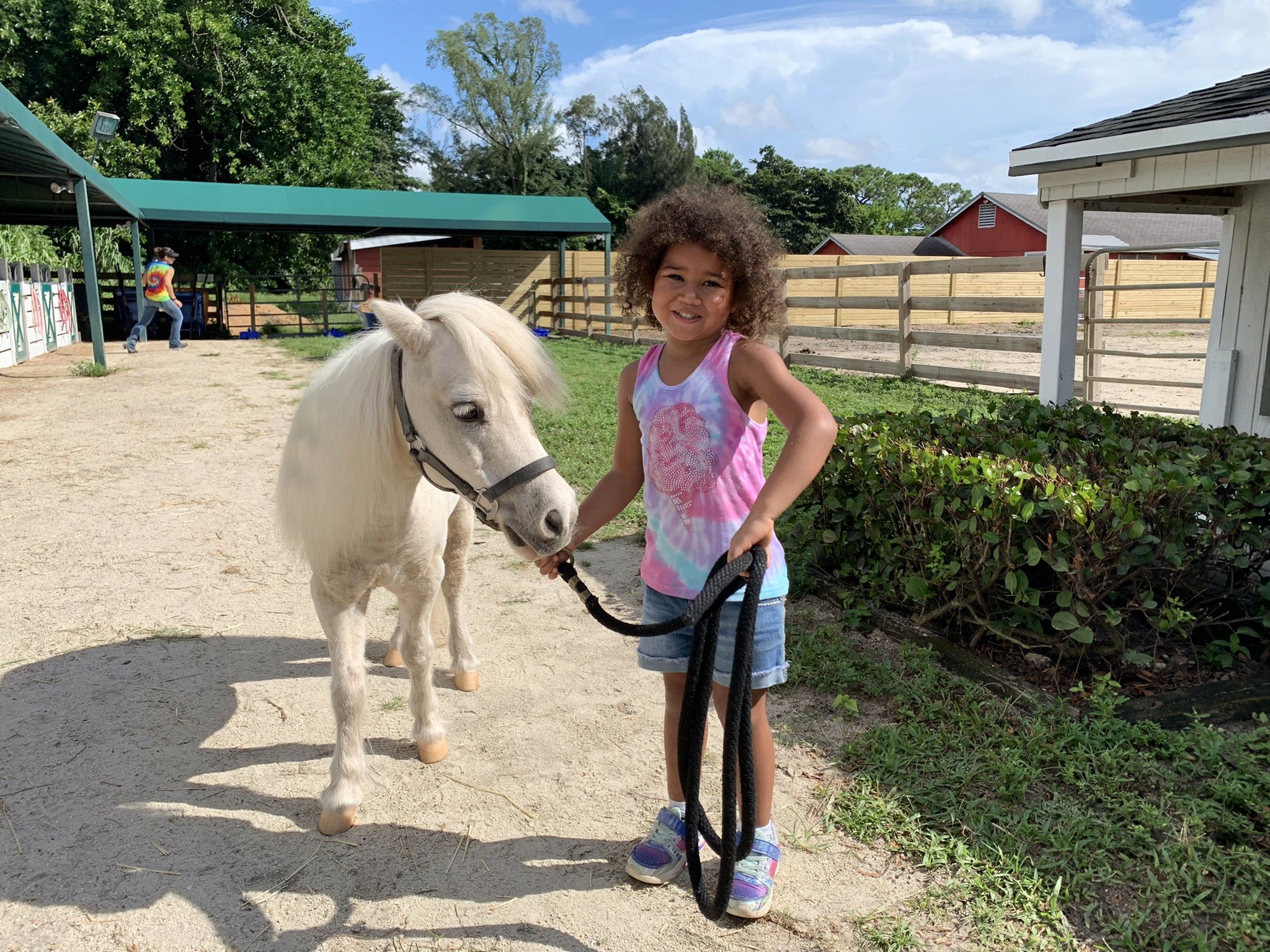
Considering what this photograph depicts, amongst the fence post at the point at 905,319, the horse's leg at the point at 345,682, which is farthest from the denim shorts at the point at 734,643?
the fence post at the point at 905,319

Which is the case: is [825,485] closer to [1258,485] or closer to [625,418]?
[1258,485]

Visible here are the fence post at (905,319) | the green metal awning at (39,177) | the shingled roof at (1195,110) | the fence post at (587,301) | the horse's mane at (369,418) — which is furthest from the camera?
the fence post at (587,301)

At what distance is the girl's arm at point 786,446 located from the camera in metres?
1.83

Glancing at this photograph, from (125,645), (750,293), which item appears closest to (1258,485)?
(750,293)

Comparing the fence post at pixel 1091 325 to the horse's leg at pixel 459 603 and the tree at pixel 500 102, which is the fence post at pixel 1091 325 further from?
the tree at pixel 500 102

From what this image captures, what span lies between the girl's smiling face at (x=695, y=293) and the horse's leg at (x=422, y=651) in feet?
3.91

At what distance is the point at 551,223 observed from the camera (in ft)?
69.4

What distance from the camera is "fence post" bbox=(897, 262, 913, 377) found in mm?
11312

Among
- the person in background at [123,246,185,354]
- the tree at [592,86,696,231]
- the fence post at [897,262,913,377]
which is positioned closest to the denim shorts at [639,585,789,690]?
the fence post at [897,262,913,377]

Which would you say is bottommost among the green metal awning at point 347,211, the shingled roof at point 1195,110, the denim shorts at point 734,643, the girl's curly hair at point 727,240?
the denim shorts at point 734,643

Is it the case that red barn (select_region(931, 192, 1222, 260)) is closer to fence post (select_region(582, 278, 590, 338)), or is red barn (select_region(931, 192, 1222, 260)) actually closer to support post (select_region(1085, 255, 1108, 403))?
fence post (select_region(582, 278, 590, 338))

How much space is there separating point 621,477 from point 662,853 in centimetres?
103

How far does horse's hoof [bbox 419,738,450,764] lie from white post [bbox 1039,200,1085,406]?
4.56 meters

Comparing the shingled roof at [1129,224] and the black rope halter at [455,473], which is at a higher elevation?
the shingled roof at [1129,224]
